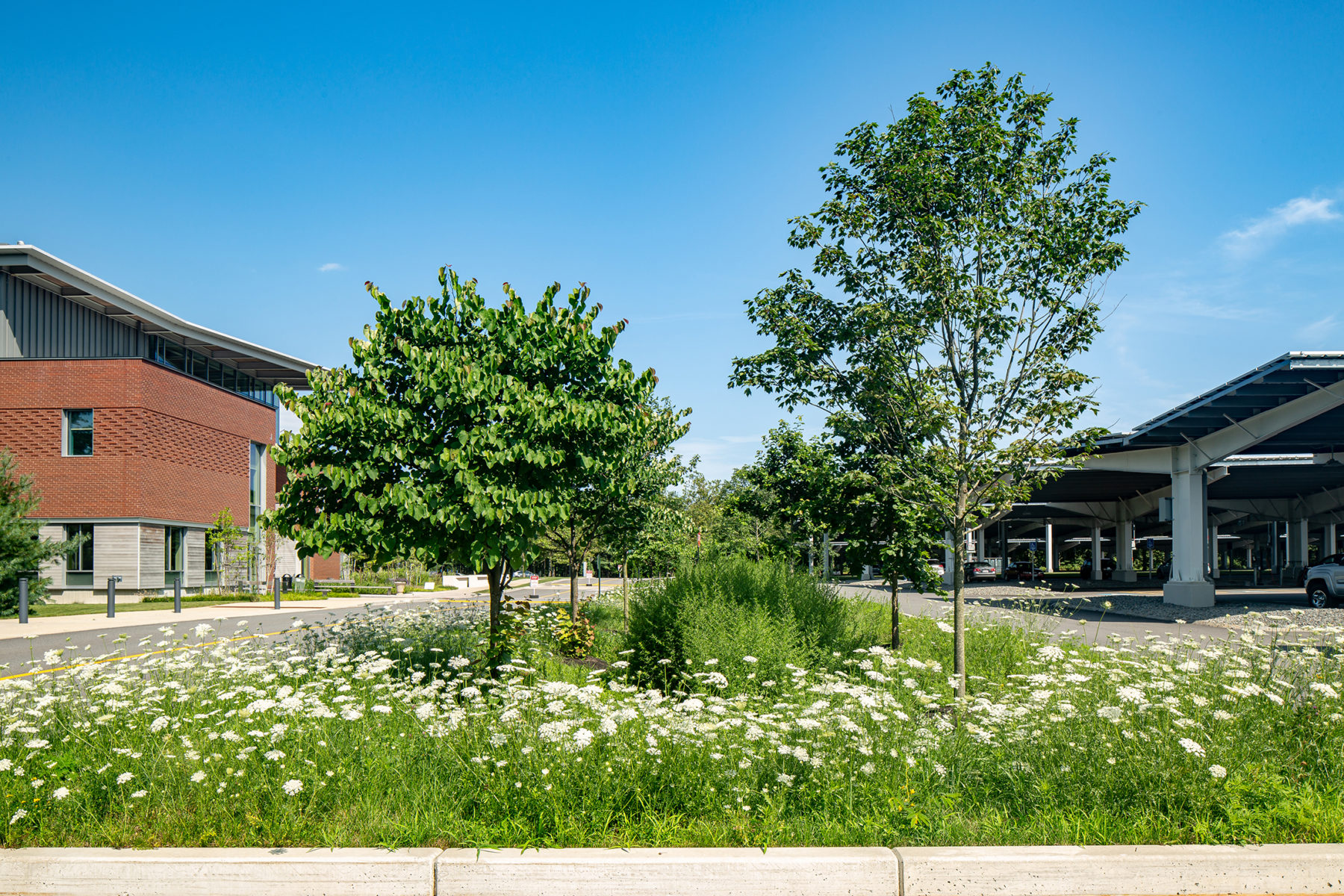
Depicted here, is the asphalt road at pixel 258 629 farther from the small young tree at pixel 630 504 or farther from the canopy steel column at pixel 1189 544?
the canopy steel column at pixel 1189 544

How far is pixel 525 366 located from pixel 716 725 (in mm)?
4480

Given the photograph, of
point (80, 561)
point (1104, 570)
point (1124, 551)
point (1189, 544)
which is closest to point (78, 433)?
point (80, 561)

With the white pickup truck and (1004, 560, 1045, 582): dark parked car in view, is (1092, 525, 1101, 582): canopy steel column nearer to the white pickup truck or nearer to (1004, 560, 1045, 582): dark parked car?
(1004, 560, 1045, 582): dark parked car

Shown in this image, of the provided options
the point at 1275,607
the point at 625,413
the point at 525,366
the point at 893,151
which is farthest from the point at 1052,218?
the point at 1275,607

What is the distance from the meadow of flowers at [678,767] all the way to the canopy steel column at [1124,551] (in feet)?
151

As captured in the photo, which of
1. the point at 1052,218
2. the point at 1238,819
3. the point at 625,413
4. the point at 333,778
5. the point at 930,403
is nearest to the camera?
the point at 1238,819

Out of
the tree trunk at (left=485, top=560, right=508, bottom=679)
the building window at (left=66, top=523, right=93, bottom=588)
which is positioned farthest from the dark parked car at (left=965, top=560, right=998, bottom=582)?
the tree trunk at (left=485, top=560, right=508, bottom=679)

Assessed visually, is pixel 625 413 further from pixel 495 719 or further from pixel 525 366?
pixel 495 719

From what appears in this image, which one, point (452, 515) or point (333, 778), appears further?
point (452, 515)

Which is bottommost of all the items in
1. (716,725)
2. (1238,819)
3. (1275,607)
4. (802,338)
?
(1275,607)

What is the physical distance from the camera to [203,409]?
3847 centimetres

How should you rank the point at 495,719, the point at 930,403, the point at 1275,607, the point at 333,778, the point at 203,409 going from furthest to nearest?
the point at 203,409 < the point at 1275,607 < the point at 930,403 < the point at 495,719 < the point at 333,778

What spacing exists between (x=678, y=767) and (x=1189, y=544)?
25.9 m

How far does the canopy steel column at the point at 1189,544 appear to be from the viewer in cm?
2483
